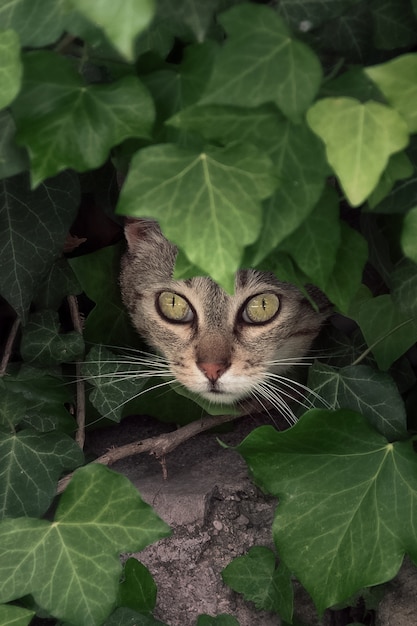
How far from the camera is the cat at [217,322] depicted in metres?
1.93

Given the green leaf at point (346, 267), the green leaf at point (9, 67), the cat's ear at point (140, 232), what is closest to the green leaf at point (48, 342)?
the cat's ear at point (140, 232)

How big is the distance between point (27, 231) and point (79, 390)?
410mm

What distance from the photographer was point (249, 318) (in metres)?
1.98

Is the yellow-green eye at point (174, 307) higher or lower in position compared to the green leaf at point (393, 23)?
lower

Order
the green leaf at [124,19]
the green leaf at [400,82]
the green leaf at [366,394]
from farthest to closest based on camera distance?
the green leaf at [366,394], the green leaf at [400,82], the green leaf at [124,19]

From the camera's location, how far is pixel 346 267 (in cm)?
146

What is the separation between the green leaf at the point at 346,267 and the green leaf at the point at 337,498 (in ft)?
0.69

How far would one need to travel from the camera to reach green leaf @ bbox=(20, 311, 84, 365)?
189cm

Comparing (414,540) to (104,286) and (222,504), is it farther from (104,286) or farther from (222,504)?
(104,286)

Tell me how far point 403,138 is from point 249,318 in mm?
886

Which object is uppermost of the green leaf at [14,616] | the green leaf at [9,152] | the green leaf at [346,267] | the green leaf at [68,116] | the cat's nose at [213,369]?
the green leaf at [68,116]

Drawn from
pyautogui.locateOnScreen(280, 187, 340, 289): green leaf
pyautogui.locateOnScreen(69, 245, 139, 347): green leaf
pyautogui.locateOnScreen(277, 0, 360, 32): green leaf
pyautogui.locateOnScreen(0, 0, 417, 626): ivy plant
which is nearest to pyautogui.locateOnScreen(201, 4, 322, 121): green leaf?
pyautogui.locateOnScreen(0, 0, 417, 626): ivy plant

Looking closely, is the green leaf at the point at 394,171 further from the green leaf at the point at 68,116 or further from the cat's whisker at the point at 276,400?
the cat's whisker at the point at 276,400

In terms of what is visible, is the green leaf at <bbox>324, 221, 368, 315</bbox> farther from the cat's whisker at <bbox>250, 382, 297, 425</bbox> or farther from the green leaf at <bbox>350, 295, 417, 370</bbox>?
the cat's whisker at <bbox>250, 382, 297, 425</bbox>
